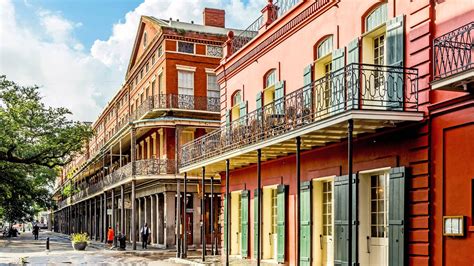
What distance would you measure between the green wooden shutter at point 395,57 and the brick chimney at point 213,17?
27.7m

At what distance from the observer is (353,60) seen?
14.6 metres

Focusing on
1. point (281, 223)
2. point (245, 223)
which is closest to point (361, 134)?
point (281, 223)

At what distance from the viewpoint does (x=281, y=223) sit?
61.0ft

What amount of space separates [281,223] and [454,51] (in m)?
8.62

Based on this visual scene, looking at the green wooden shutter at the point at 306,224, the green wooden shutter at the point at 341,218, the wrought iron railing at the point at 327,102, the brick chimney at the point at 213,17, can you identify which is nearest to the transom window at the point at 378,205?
the green wooden shutter at the point at 341,218

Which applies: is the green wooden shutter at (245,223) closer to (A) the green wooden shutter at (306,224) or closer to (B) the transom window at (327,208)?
(A) the green wooden shutter at (306,224)

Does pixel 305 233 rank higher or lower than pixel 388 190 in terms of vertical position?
lower

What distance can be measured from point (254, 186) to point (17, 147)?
15317 millimetres

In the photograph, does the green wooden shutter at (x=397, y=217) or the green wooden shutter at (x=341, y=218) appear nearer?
the green wooden shutter at (x=397, y=217)

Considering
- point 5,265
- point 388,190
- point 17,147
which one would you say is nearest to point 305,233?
point 388,190

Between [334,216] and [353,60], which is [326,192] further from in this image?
[353,60]

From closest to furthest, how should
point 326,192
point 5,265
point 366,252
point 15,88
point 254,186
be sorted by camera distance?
point 366,252
point 326,192
point 254,186
point 5,265
point 15,88

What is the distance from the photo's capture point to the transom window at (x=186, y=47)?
35.4 metres

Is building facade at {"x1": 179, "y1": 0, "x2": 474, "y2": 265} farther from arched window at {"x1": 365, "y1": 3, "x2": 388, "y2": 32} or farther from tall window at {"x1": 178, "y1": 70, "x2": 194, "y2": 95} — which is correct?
tall window at {"x1": 178, "y1": 70, "x2": 194, "y2": 95}
